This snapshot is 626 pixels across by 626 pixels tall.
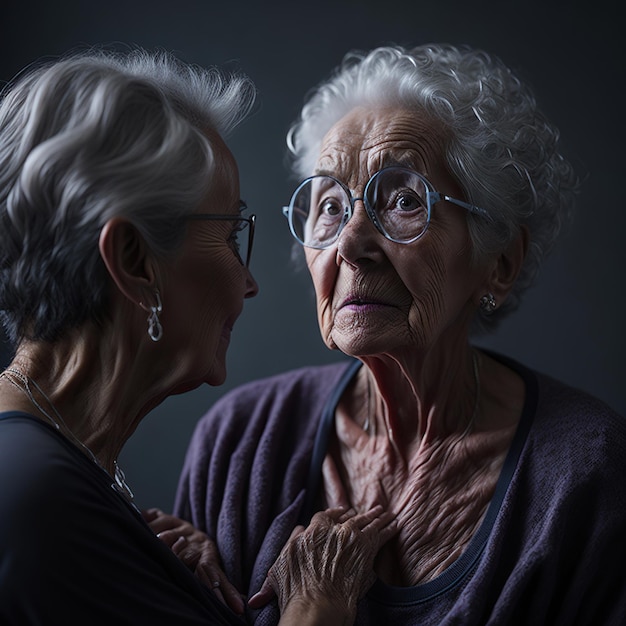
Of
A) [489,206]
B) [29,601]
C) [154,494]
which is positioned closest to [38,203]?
[29,601]

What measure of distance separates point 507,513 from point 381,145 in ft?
2.51

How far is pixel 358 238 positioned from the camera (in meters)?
1.51

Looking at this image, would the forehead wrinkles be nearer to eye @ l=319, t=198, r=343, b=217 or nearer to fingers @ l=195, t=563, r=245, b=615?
eye @ l=319, t=198, r=343, b=217

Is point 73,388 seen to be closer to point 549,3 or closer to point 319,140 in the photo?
point 319,140

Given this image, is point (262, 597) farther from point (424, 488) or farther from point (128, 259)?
point (128, 259)

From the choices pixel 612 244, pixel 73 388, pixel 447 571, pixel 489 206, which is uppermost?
pixel 489 206

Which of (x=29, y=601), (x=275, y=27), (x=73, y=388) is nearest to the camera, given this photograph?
(x=29, y=601)

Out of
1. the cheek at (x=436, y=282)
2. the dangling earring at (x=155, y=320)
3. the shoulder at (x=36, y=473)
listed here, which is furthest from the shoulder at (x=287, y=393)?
the shoulder at (x=36, y=473)

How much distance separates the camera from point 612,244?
2.08m

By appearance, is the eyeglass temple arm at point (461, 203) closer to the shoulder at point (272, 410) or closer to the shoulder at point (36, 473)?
the shoulder at point (272, 410)

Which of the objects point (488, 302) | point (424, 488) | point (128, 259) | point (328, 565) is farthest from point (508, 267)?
point (128, 259)

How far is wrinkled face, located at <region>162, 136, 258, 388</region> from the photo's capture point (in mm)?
1266

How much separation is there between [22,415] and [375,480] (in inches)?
31.7

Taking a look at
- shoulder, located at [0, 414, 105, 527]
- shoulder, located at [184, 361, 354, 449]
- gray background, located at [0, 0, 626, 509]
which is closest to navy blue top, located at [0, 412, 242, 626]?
shoulder, located at [0, 414, 105, 527]
